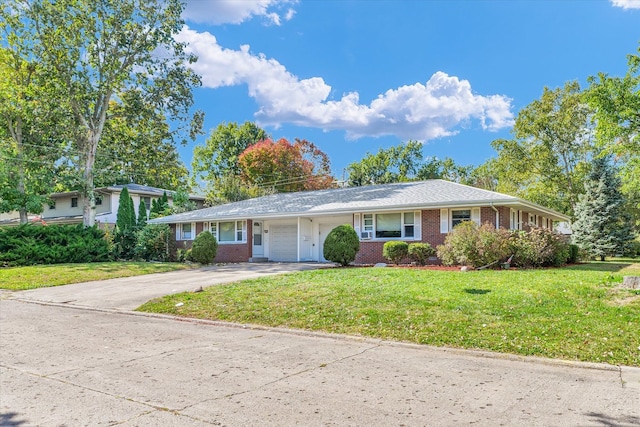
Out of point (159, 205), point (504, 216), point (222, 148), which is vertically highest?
point (222, 148)

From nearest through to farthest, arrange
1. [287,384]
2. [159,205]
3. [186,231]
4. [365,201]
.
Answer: [287,384] < [365,201] < [186,231] < [159,205]

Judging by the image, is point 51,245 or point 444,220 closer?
point 444,220

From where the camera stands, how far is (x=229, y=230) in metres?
26.6

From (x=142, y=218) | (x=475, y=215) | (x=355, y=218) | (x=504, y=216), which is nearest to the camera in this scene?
(x=504, y=216)

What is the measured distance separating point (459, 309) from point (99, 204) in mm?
36202

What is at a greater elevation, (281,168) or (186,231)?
(281,168)

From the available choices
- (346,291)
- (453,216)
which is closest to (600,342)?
(346,291)

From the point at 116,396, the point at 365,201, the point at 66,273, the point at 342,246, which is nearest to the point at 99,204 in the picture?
the point at 66,273

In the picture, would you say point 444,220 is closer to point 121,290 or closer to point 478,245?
point 478,245

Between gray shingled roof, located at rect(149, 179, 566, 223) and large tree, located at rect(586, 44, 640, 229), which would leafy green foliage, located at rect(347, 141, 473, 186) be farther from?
large tree, located at rect(586, 44, 640, 229)

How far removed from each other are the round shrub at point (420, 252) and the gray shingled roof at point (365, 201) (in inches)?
76.7

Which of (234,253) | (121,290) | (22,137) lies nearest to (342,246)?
(121,290)

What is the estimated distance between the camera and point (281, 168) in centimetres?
4691

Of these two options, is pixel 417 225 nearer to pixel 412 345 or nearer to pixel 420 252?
pixel 420 252
